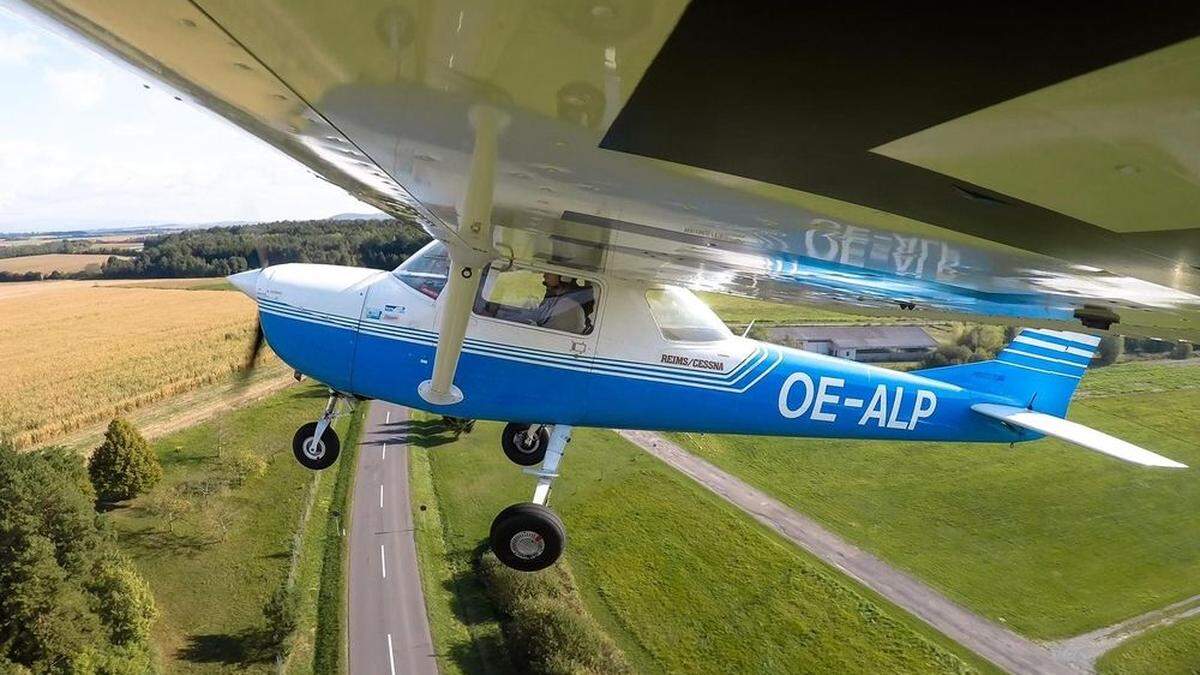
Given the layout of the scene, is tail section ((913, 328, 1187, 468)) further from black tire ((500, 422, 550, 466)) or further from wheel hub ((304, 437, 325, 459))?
wheel hub ((304, 437, 325, 459))

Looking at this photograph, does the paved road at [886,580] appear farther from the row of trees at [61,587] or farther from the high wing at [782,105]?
the high wing at [782,105]

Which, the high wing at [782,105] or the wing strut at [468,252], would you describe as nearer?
the high wing at [782,105]

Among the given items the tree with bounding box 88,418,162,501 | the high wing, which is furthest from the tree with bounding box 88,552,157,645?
the high wing

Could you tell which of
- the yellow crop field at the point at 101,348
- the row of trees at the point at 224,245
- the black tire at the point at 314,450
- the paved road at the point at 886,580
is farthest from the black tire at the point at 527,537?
the row of trees at the point at 224,245

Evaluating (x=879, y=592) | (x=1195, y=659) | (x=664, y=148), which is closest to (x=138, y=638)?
(x=664, y=148)

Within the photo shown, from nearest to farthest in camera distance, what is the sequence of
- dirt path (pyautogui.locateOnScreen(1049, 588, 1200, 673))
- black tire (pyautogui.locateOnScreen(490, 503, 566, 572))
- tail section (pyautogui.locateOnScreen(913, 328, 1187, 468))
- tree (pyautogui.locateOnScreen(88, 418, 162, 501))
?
black tire (pyautogui.locateOnScreen(490, 503, 566, 572)), tail section (pyautogui.locateOnScreen(913, 328, 1187, 468)), dirt path (pyautogui.locateOnScreen(1049, 588, 1200, 673)), tree (pyautogui.locateOnScreen(88, 418, 162, 501))

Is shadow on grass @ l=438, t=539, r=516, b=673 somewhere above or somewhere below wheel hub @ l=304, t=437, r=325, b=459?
below
